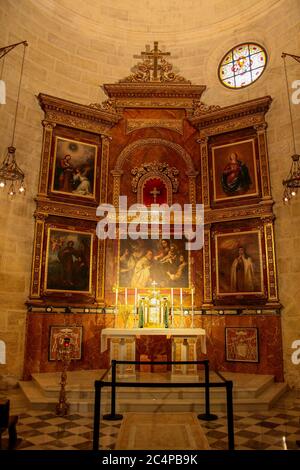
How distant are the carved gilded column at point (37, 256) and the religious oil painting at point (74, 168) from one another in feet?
3.71

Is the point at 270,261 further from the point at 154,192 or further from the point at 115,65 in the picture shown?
the point at 115,65

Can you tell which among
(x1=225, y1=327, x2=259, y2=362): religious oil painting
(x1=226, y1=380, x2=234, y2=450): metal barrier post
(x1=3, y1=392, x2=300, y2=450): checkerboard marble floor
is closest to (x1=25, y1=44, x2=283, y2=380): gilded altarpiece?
(x1=225, y1=327, x2=259, y2=362): religious oil painting

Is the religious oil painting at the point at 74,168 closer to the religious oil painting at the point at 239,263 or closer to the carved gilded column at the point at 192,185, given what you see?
the carved gilded column at the point at 192,185

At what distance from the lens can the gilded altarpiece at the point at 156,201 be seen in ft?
35.6

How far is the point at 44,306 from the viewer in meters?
10.6

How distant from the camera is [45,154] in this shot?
11625mm

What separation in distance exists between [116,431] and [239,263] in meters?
6.25

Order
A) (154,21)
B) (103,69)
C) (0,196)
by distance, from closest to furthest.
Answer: (0,196) → (103,69) → (154,21)

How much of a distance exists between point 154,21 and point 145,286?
10.1 meters

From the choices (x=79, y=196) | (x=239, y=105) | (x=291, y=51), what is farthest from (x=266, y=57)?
(x=79, y=196)

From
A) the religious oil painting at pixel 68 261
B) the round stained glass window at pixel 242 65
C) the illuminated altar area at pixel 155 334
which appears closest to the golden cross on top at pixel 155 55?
the round stained glass window at pixel 242 65

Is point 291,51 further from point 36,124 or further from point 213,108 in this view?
point 36,124

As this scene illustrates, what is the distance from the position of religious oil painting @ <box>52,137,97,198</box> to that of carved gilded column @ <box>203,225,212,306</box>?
Result: 378cm

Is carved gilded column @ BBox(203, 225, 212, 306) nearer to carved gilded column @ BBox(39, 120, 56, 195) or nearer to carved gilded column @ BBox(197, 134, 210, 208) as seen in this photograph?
carved gilded column @ BBox(197, 134, 210, 208)
